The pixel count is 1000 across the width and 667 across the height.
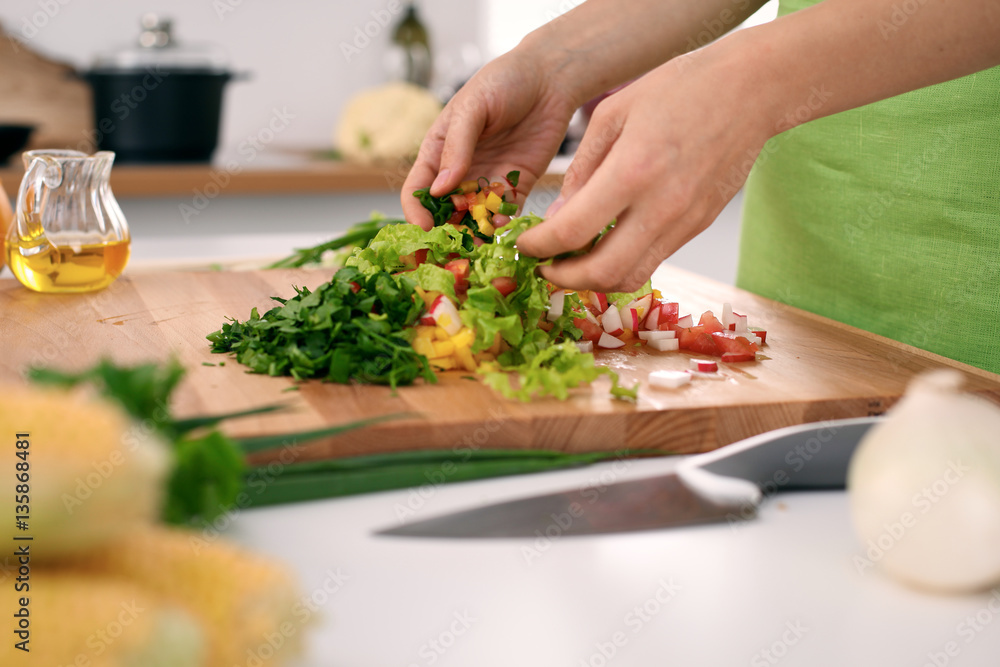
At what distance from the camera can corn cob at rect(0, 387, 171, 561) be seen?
0.42 metres

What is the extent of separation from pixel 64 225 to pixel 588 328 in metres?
0.82

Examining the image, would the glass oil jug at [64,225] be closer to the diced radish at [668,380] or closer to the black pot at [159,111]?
the diced radish at [668,380]

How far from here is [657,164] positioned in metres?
0.96

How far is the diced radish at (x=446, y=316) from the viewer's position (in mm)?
1090

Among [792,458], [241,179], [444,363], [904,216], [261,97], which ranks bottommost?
[241,179]

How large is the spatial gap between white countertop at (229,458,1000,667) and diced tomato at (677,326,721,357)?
1.59 ft

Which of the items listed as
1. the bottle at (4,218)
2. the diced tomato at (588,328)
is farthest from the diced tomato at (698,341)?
the bottle at (4,218)

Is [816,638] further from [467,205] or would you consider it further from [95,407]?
[467,205]

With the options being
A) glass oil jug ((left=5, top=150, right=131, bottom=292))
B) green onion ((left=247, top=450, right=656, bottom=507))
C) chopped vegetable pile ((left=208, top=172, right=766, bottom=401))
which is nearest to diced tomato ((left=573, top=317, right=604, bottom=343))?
chopped vegetable pile ((left=208, top=172, right=766, bottom=401))

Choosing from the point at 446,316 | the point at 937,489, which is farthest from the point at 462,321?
the point at 937,489

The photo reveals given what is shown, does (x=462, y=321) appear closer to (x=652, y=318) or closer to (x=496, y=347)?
(x=496, y=347)

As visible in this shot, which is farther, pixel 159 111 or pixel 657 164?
pixel 159 111

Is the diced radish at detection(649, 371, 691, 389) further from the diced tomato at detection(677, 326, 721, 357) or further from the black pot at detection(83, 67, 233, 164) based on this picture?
the black pot at detection(83, 67, 233, 164)

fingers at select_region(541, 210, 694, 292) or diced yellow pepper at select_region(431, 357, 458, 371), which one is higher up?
fingers at select_region(541, 210, 694, 292)
